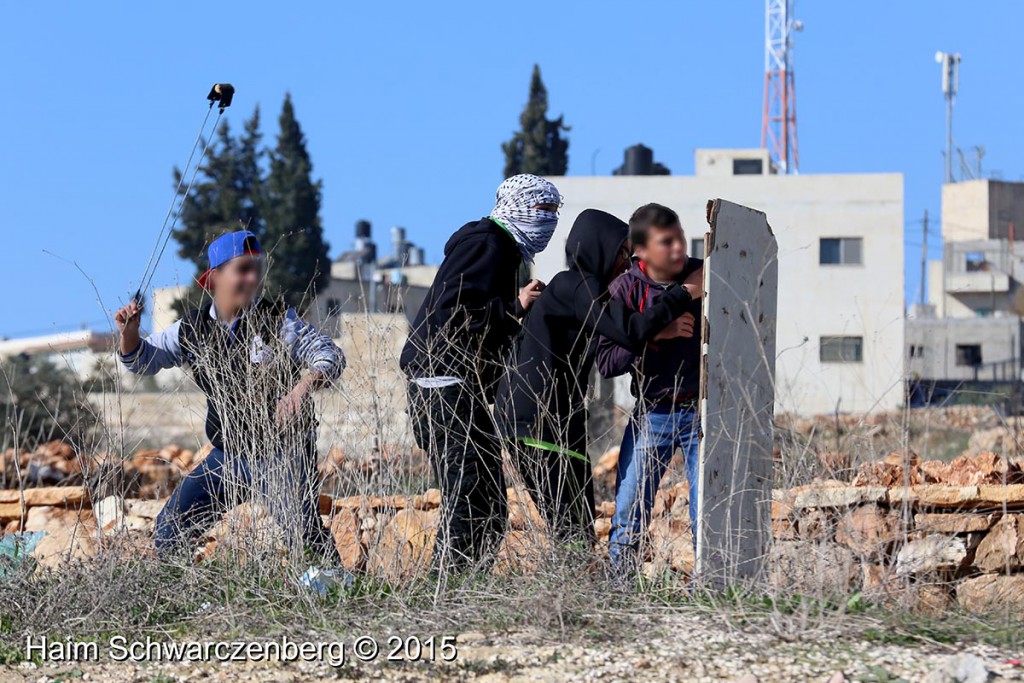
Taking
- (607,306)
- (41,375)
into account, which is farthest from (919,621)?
(41,375)

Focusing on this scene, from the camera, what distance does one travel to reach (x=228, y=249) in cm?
538

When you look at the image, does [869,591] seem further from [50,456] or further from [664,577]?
[50,456]

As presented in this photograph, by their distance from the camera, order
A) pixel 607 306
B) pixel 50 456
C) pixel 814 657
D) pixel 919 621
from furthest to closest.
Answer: pixel 50 456, pixel 607 306, pixel 919 621, pixel 814 657

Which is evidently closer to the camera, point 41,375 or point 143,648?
point 143,648

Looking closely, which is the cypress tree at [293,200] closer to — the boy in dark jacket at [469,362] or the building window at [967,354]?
the building window at [967,354]

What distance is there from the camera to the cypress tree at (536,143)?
4312cm

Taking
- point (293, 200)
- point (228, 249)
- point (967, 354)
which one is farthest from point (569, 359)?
point (967, 354)

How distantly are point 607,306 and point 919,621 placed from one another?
59.5 inches

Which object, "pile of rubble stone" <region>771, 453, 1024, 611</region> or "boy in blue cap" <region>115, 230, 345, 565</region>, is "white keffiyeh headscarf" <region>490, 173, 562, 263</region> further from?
"pile of rubble stone" <region>771, 453, 1024, 611</region>

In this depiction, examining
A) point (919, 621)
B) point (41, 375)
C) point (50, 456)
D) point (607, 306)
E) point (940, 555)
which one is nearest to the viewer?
point (919, 621)

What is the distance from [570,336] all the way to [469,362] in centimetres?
38

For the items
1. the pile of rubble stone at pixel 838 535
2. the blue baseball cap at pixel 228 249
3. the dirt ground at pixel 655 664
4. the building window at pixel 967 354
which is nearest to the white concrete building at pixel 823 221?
the building window at pixel 967 354

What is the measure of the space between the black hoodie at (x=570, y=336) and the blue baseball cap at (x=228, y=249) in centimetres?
119

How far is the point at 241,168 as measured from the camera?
45.6m
